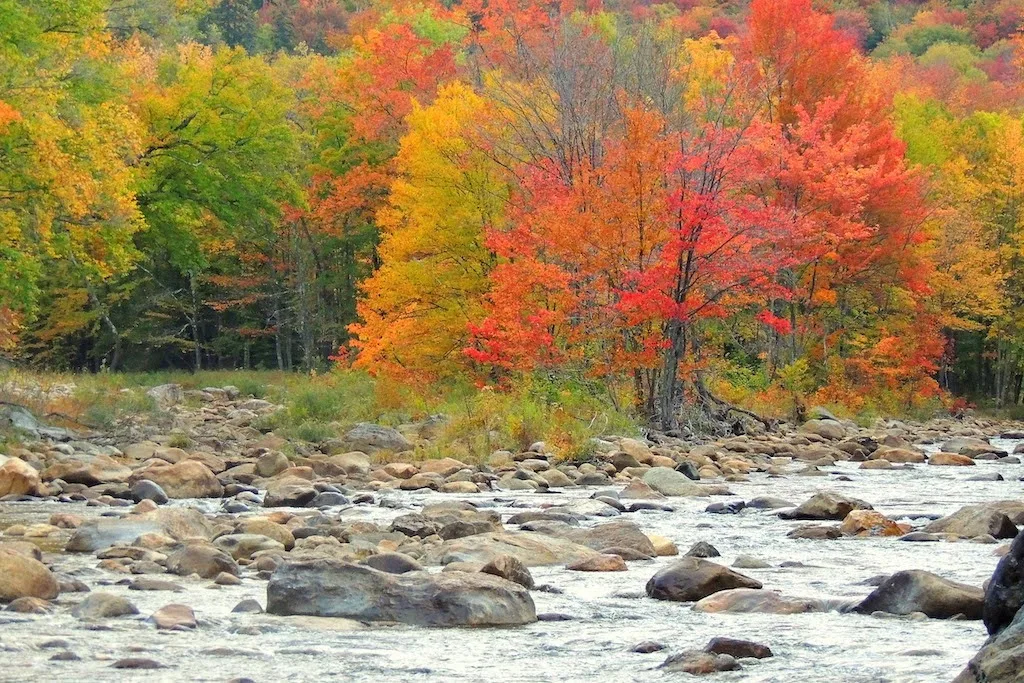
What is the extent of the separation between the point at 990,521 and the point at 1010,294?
30.2 meters

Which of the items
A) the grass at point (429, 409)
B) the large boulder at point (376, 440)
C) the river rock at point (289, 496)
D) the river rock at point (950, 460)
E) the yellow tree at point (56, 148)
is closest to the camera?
the river rock at point (289, 496)

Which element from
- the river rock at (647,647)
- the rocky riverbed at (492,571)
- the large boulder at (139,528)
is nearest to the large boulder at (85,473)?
the rocky riverbed at (492,571)

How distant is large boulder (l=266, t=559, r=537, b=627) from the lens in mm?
7855

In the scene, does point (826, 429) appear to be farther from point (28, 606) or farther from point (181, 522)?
point (28, 606)

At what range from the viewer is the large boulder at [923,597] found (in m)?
7.71

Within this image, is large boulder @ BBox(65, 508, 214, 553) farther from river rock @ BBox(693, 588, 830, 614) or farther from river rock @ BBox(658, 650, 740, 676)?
river rock @ BBox(658, 650, 740, 676)

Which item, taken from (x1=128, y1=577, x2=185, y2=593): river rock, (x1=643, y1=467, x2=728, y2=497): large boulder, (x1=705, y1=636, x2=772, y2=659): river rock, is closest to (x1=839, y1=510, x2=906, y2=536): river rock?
(x1=643, y1=467, x2=728, y2=497): large boulder

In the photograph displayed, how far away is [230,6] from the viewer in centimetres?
8844

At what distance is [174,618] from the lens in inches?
299

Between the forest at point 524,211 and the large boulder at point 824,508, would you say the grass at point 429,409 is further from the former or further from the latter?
the large boulder at point 824,508

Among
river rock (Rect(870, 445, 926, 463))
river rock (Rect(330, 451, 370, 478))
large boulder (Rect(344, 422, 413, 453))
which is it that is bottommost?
river rock (Rect(870, 445, 926, 463))

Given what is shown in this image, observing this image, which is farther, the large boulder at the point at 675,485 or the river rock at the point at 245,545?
the large boulder at the point at 675,485

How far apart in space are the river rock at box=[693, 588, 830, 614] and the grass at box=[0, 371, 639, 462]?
992 cm

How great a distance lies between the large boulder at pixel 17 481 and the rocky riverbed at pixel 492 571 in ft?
0.12
